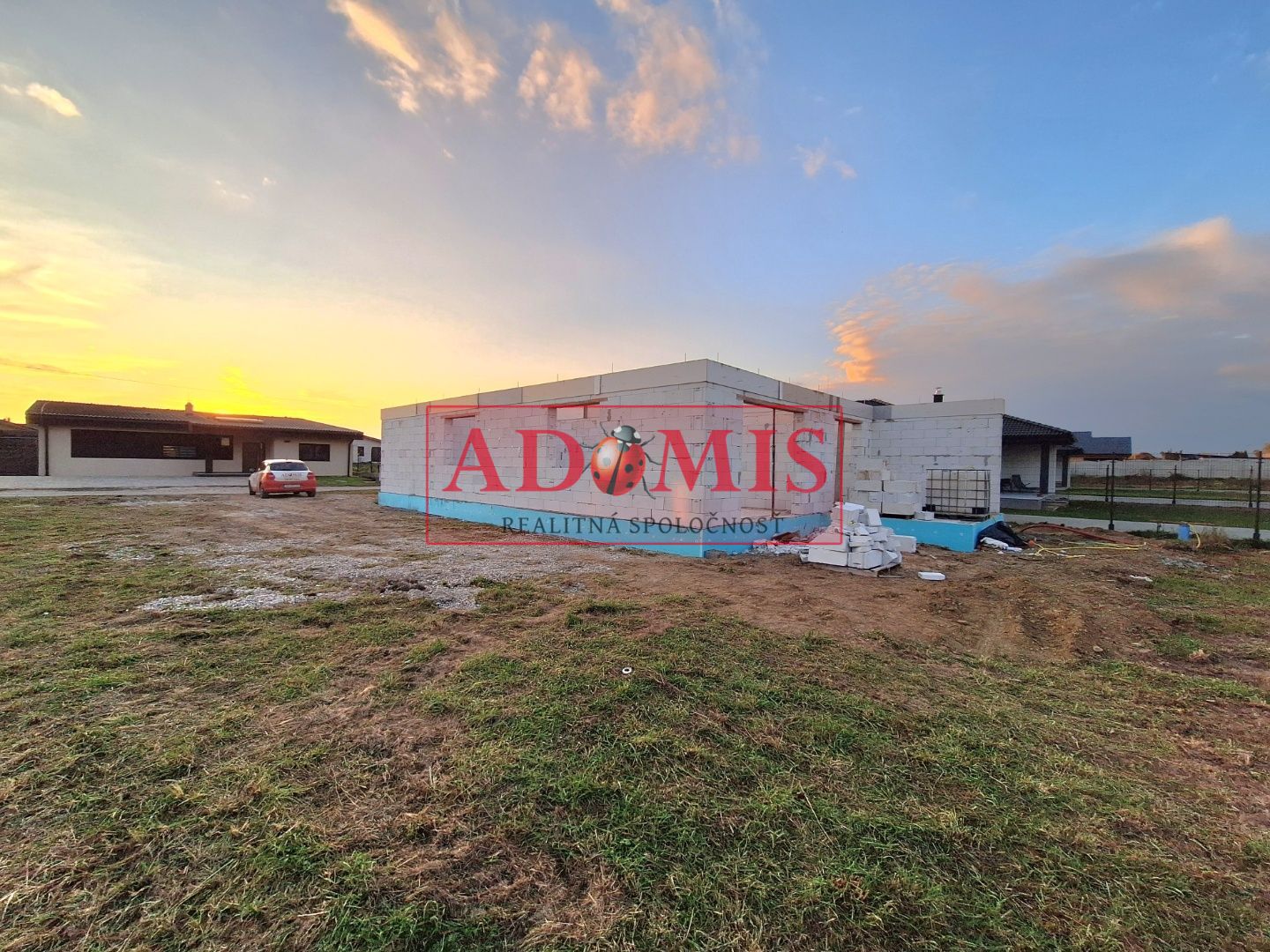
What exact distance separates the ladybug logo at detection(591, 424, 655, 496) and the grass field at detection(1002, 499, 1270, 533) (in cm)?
1388

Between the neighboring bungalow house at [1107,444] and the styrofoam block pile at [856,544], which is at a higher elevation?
the neighboring bungalow house at [1107,444]

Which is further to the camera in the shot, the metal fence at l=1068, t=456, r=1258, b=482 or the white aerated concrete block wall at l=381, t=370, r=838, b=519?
the metal fence at l=1068, t=456, r=1258, b=482

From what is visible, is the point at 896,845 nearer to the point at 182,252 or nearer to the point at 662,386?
the point at 662,386

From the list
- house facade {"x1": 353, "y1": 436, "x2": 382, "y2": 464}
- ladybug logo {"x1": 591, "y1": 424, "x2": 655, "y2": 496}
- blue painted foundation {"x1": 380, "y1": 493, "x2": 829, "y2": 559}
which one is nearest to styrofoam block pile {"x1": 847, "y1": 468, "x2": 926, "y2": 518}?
blue painted foundation {"x1": 380, "y1": 493, "x2": 829, "y2": 559}

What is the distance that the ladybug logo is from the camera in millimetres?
8750

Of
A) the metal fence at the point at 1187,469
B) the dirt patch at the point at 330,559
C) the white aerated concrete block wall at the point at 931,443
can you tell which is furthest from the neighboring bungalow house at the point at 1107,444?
the dirt patch at the point at 330,559

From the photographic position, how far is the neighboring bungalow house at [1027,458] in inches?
685

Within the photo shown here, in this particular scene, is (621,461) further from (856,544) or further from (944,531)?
(944,531)

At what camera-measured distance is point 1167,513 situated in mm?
14273

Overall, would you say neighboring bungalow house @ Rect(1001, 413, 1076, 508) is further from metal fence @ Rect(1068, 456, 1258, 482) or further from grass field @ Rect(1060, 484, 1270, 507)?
metal fence @ Rect(1068, 456, 1258, 482)

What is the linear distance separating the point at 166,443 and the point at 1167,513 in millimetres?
42220

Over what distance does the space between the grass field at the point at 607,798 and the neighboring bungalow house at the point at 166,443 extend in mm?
27535

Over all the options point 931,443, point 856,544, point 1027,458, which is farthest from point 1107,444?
point 856,544

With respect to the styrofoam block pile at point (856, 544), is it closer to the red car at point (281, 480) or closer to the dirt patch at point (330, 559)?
the dirt patch at point (330, 559)
